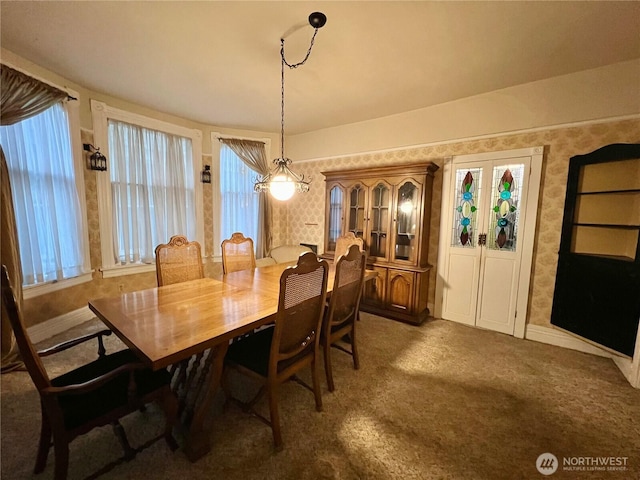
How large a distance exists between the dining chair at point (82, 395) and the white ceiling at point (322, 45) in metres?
1.95

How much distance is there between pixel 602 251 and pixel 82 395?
403 cm

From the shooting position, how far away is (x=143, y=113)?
343 cm

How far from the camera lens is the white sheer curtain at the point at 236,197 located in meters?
4.29

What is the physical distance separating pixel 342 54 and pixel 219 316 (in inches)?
89.0

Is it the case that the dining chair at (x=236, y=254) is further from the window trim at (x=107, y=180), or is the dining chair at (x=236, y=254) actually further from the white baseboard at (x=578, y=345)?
the white baseboard at (x=578, y=345)

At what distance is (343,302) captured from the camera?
2100 millimetres

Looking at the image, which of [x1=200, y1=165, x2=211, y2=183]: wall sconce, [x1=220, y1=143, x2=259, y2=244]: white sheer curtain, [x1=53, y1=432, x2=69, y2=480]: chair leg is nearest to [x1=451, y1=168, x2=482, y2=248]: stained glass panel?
[x1=220, y1=143, x2=259, y2=244]: white sheer curtain

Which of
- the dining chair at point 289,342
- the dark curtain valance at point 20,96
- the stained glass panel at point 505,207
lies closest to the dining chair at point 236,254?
the dining chair at point 289,342

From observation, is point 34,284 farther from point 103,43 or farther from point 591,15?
point 591,15

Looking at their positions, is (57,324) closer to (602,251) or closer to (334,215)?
(334,215)

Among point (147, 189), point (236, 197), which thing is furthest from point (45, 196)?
point (236, 197)

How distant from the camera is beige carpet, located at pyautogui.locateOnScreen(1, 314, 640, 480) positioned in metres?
1.42

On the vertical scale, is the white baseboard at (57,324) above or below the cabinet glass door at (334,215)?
below

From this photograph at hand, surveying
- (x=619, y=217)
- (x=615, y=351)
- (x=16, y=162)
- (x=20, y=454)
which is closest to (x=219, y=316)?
(x=20, y=454)
